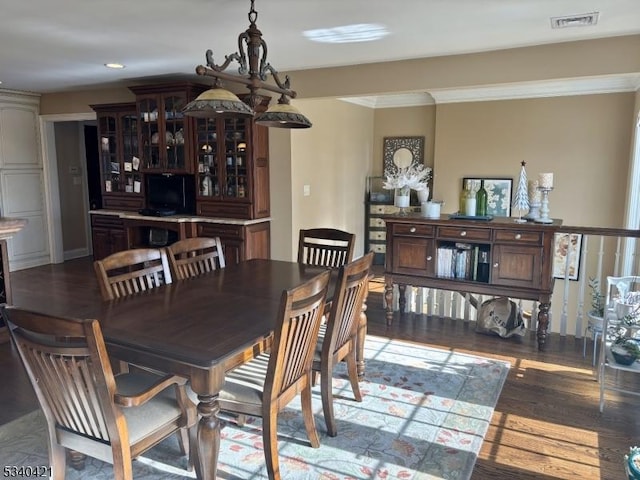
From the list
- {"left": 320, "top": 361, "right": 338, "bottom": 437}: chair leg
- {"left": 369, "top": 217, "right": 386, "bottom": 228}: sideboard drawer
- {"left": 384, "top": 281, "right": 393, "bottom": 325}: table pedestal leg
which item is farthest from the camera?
{"left": 369, "top": 217, "right": 386, "bottom": 228}: sideboard drawer

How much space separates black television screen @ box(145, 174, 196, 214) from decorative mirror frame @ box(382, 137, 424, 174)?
3384mm

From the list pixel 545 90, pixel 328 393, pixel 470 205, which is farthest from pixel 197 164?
pixel 545 90

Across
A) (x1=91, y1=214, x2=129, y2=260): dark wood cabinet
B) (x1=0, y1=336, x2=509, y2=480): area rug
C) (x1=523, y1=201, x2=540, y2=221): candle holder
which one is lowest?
(x1=0, y1=336, x2=509, y2=480): area rug

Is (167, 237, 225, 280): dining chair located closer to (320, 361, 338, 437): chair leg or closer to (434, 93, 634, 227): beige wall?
(320, 361, 338, 437): chair leg

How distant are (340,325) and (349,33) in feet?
7.23

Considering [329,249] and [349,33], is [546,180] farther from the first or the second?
[349,33]

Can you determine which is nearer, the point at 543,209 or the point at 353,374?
the point at 353,374

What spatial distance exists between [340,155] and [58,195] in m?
4.24

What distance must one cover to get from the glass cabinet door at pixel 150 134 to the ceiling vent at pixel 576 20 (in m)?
4.10

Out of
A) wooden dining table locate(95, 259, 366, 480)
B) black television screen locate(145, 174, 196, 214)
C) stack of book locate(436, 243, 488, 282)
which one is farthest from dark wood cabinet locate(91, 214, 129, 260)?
stack of book locate(436, 243, 488, 282)

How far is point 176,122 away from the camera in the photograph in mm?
5430

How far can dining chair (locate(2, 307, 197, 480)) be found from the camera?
5.26 ft

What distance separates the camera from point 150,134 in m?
5.66

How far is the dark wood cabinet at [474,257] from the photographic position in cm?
375
